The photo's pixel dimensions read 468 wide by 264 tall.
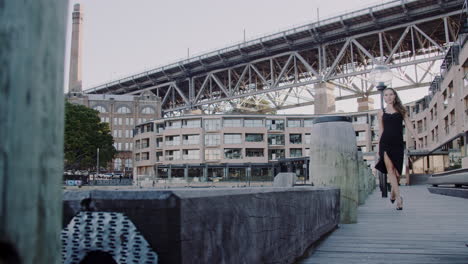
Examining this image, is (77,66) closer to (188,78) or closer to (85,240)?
(188,78)

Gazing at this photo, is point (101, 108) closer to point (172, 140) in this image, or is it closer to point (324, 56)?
point (172, 140)

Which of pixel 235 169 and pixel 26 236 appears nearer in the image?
pixel 26 236

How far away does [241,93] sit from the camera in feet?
288

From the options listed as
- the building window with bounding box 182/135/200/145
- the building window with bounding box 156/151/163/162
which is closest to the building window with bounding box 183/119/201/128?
the building window with bounding box 182/135/200/145

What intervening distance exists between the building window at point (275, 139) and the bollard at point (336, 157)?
6920 centimetres

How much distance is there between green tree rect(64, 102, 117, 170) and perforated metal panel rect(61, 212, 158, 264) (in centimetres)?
6614

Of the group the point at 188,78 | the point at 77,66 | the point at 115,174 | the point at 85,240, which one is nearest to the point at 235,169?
the point at 188,78

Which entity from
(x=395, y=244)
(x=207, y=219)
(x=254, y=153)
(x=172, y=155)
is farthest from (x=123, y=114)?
(x=207, y=219)

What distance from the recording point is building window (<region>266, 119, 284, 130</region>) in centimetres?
7625

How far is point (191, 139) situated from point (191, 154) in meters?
2.45

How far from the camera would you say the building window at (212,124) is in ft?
246

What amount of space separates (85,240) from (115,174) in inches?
3914

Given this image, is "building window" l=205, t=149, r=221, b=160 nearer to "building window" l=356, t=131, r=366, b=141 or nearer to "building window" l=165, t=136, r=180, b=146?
"building window" l=165, t=136, r=180, b=146

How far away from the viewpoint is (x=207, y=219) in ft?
5.74
